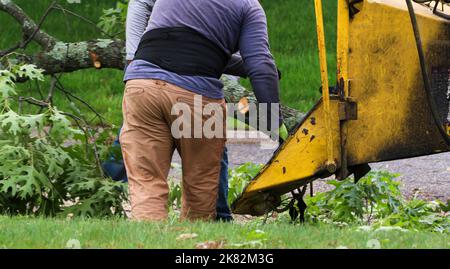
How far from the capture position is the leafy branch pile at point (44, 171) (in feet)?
23.0

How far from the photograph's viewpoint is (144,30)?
6805 mm

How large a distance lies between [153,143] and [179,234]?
93cm

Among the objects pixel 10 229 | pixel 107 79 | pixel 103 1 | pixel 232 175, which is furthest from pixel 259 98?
pixel 103 1

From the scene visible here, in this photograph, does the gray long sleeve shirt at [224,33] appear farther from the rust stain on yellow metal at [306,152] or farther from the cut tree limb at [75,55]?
the cut tree limb at [75,55]

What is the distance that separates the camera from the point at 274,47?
15.1 m

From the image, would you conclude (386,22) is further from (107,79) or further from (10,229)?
(107,79)

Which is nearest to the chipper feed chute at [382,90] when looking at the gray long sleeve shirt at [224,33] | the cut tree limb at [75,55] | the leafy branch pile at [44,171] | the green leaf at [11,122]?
the gray long sleeve shirt at [224,33]

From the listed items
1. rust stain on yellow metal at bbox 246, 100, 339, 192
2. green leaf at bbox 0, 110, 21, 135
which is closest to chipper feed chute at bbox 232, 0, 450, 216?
rust stain on yellow metal at bbox 246, 100, 339, 192

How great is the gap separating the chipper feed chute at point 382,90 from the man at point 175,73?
1.54 feet

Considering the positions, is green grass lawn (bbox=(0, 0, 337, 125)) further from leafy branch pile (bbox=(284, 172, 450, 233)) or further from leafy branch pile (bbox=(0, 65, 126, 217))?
leafy branch pile (bbox=(0, 65, 126, 217))

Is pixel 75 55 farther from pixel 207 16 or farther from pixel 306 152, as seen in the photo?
pixel 306 152

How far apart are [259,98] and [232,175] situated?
2308mm

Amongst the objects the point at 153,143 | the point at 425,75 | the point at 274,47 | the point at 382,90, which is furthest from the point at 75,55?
the point at 274,47

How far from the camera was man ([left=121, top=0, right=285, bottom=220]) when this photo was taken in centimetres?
623
